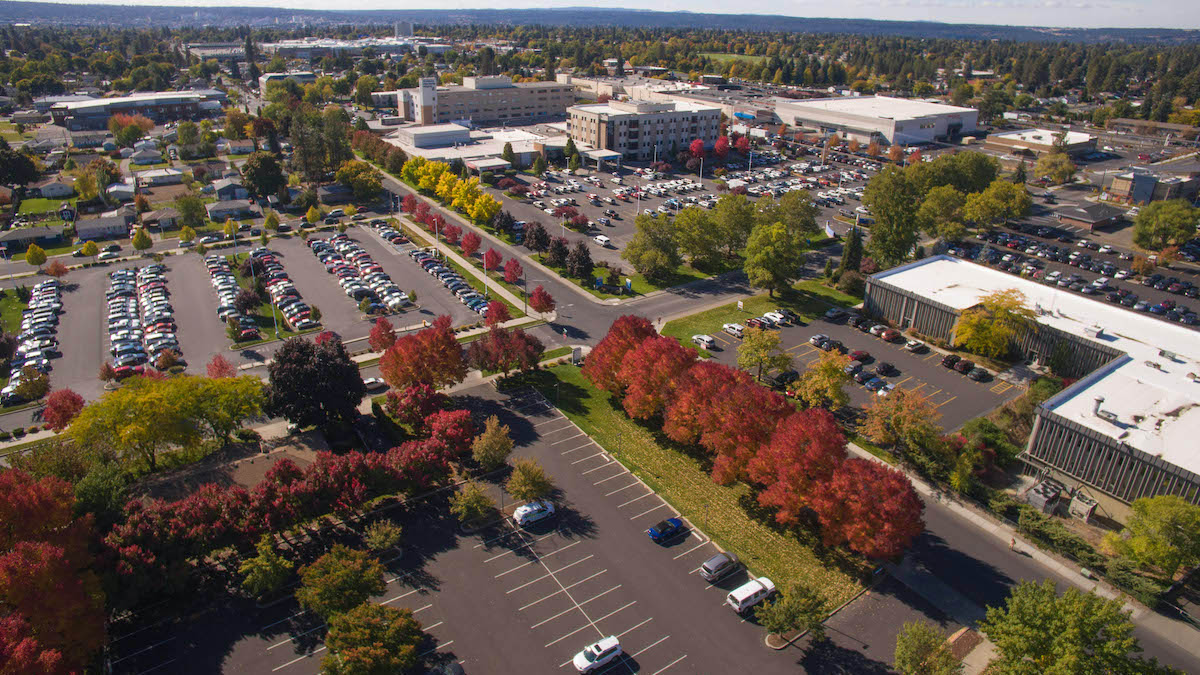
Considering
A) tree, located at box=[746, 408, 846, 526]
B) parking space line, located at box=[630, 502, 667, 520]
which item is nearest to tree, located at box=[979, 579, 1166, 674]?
tree, located at box=[746, 408, 846, 526]

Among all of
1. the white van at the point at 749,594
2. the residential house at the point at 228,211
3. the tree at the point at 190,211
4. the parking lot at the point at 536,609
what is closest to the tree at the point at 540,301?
the parking lot at the point at 536,609

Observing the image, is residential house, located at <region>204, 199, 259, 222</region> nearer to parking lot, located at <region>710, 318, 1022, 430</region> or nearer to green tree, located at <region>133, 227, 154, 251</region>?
green tree, located at <region>133, 227, 154, 251</region>

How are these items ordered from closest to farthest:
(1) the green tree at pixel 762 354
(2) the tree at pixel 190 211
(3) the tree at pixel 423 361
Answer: (3) the tree at pixel 423 361 → (1) the green tree at pixel 762 354 → (2) the tree at pixel 190 211

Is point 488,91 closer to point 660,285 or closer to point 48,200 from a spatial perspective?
point 48,200

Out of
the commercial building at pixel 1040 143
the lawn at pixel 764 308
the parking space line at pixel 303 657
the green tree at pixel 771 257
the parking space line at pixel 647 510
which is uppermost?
the commercial building at pixel 1040 143

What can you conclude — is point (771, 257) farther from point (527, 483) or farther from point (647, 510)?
point (527, 483)

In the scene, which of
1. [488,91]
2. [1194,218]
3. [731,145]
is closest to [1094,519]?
[1194,218]

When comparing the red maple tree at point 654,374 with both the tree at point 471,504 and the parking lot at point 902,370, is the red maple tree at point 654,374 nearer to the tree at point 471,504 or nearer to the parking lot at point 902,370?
the parking lot at point 902,370
